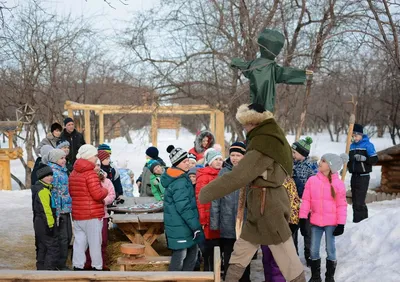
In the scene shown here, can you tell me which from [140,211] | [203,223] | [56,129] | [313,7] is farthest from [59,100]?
[203,223]

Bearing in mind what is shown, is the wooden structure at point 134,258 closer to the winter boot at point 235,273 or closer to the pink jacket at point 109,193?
the pink jacket at point 109,193

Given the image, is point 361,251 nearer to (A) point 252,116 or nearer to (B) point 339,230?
(B) point 339,230

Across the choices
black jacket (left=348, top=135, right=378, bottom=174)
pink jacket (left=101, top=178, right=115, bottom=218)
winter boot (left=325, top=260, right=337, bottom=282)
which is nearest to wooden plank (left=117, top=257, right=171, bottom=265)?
pink jacket (left=101, top=178, right=115, bottom=218)

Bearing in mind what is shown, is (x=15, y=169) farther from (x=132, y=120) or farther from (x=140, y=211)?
(x=140, y=211)

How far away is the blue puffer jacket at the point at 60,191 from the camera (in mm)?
5363

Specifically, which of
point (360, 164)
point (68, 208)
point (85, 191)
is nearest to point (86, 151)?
point (85, 191)

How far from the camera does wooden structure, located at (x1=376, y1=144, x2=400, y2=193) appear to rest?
1568 cm

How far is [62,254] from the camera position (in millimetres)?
5648

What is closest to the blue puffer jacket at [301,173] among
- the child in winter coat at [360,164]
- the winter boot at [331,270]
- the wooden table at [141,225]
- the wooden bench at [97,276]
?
the winter boot at [331,270]

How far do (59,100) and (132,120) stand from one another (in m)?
6.65

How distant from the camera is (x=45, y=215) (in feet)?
17.0

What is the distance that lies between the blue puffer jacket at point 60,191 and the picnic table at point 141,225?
0.60 m

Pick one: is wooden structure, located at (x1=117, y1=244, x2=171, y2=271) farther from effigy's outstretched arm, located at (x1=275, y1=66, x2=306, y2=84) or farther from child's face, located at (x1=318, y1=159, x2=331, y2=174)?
effigy's outstretched arm, located at (x1=275, y1=66, x2=306, y2=84)

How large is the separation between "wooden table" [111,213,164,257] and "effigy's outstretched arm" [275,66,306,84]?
2.33 metres
